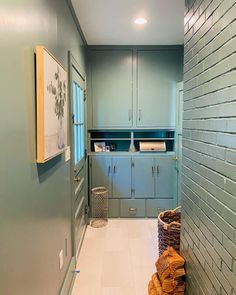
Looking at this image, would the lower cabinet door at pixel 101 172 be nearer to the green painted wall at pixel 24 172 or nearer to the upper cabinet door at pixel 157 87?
the upper cabinet door at pixel 157 87

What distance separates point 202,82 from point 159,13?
138 cm

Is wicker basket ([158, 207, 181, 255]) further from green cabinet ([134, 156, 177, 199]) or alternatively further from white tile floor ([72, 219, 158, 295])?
green cabinet ([134, 156, 177, 199])

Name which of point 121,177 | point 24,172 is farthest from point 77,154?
point 24,172

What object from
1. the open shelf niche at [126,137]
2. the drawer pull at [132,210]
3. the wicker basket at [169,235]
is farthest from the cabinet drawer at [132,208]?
the wicker basket at [169,235]

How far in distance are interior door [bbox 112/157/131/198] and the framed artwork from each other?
6.47ft

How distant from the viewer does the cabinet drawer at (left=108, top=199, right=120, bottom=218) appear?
12.5ft

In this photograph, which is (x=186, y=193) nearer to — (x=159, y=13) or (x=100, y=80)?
(x=159, y=13)

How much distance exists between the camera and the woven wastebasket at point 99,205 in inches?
146

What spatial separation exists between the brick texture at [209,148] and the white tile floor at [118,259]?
681mm

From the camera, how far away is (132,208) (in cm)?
382

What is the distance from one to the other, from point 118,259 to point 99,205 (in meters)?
1.10

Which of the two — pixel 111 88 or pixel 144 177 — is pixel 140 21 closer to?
pixel 111 88

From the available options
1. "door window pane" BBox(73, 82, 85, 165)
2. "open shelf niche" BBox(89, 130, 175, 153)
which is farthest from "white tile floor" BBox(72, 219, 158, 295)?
"open shelf niche" BBox(89, 130, 175, 153)

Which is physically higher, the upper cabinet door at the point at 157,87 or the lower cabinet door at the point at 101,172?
the upper cabinet door at the point at 157,87
